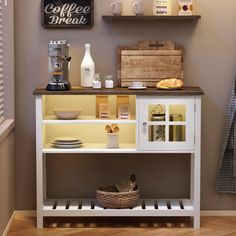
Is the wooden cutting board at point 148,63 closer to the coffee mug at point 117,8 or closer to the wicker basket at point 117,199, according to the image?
the coffee mug at point 117,8

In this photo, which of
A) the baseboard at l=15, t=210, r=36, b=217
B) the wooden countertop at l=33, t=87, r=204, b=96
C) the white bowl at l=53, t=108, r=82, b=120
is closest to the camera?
the wooden countertop at l=33, t=87, r=204, b=96

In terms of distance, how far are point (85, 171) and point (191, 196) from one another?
0.80 metres

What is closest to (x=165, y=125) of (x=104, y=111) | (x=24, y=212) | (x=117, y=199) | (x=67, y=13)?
(x=104, y=111)

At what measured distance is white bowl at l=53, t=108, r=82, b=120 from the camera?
455 cm

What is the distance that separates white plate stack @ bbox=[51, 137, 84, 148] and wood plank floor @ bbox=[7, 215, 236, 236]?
1.89ft

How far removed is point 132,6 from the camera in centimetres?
477

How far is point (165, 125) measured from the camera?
14.8ft

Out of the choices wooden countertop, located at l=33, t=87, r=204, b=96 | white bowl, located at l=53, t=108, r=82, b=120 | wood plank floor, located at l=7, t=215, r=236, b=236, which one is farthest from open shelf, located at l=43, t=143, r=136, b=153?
wood plank floor, located at l=7, t=215, r=236, b=236

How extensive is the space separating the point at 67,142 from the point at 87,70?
1.75 feet

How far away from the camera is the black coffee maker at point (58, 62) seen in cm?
453

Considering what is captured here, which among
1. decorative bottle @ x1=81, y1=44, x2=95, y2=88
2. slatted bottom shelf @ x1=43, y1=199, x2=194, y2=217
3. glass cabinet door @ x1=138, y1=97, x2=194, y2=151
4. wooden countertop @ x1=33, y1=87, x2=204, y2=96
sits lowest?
slatted bottom shelf @ x1=43, y1=199, x2=194, y2=217

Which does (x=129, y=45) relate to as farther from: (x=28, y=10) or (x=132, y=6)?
(x=28, y=10)

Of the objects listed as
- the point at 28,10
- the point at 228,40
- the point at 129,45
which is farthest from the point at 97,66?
the point at 228,40

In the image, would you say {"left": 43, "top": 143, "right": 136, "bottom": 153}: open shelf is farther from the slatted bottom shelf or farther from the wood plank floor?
the wood plank floor
